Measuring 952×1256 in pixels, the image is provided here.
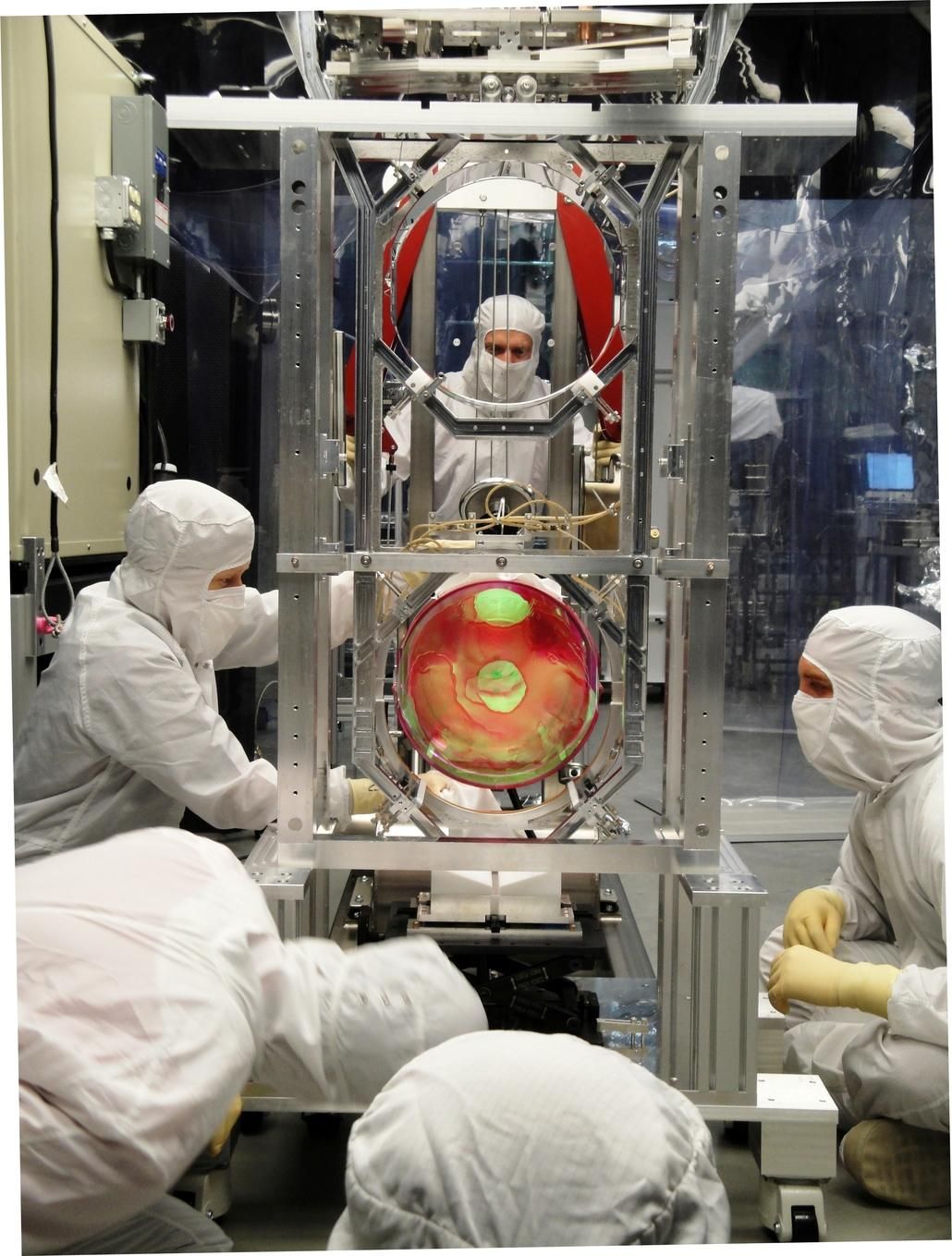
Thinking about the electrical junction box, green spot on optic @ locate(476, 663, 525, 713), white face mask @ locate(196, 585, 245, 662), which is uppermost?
the electrical junction box

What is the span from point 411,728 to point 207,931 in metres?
1.02

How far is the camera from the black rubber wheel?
1.77 metres

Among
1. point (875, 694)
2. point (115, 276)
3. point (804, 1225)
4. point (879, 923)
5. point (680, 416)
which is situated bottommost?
point (804, 1225)

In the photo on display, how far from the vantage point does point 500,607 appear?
6.34 feet

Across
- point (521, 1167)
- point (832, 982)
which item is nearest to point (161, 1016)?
point (521, 1167)

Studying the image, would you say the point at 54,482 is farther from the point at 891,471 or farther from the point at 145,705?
the point at 891,471

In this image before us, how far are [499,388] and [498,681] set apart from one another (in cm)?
66

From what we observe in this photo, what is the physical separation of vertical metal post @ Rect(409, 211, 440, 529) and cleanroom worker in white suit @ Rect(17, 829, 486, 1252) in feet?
4.50

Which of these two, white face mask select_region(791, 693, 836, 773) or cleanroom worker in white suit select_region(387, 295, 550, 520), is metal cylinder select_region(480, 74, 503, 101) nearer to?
cleanroom worker in white suit select_region(387, 295, 550, 520)

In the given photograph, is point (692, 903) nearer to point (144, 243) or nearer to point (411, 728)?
point (411, 728)

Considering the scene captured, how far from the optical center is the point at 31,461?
2598 mm

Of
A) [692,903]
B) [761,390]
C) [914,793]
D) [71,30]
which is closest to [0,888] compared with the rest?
[692,903]

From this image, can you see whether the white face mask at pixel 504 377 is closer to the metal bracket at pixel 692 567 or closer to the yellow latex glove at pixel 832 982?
the metal bracket at pixel 692 567

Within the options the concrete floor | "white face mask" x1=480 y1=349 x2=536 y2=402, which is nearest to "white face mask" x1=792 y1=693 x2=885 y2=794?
the concrete floor
